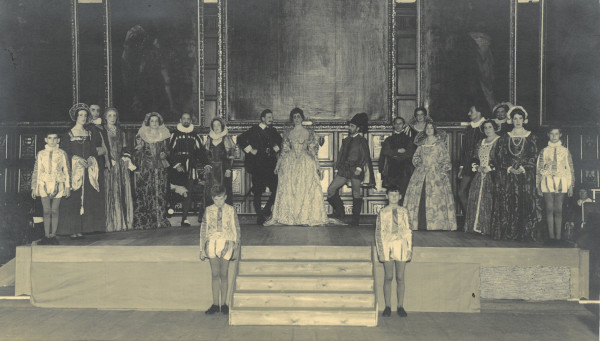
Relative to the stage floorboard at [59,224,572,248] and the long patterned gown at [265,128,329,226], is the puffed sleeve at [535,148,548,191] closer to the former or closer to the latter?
the stage floorboard at [59,224,572,248]

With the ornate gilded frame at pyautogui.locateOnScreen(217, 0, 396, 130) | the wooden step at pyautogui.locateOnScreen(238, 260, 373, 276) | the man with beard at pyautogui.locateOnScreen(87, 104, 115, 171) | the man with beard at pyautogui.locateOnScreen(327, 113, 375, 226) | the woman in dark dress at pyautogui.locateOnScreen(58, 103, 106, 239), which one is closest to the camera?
the wooden step at pyautogui.locateOnScreen(238, 260, 373, 276)

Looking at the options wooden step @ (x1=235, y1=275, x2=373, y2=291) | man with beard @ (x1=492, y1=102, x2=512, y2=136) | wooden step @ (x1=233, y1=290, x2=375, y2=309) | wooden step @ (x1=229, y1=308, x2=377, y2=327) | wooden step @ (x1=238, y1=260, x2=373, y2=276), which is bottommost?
wooden step @ (x1=229, y1=308, x2=377, y2=327)

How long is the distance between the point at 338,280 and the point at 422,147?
2.55 metres

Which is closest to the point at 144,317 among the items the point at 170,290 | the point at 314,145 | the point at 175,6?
the point at 170,290

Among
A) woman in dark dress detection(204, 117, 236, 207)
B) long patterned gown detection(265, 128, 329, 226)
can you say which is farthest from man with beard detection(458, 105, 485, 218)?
woman in dark dress detection(204, 117, 236, 207)

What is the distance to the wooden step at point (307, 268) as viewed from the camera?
5.67m

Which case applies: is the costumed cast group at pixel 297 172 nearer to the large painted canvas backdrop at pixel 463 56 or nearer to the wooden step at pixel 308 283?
the wooden step at pixel 308 283

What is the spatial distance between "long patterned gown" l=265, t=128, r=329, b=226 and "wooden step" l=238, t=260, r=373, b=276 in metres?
1.81

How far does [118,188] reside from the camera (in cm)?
739

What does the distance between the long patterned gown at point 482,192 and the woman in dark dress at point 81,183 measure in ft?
15.0

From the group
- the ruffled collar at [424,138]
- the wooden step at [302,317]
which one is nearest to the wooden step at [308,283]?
the wooden step at [302,317]

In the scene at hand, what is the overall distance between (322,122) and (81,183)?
12.7 ft

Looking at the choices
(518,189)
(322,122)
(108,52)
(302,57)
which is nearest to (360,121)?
(322,122)

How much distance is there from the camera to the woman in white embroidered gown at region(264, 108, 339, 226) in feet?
24.7
